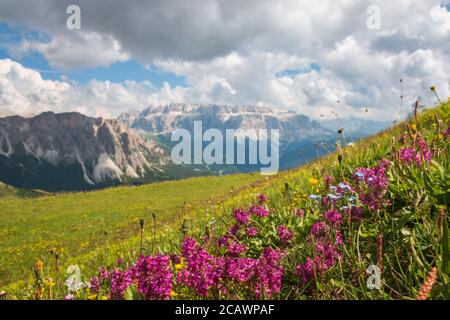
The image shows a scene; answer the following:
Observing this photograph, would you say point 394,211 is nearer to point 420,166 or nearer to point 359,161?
point 420,166

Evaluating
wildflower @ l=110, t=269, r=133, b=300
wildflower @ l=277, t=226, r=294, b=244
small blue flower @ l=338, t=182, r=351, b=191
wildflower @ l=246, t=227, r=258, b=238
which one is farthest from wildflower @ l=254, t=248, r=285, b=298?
small blue flower @ l=338, t=182, r=351, b=191

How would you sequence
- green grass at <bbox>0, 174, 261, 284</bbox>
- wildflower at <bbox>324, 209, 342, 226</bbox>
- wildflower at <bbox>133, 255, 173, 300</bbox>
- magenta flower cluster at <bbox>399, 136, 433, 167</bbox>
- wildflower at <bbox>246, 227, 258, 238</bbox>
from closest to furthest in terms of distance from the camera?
wildflower at <bbox>133, 255, 173, 300</bbox>, wildflower at <bbox>324, 209, 342, 226</bbox>, magenta flower cluster at <bbox>399, 136, 433, 167</bbox>, wildflower at <bbox>246, 227, 258, 238</bbox>, green grass at <bbox>0, 174, 261, 284</bbox>

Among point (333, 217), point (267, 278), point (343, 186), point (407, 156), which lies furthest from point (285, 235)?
point (407, 156)

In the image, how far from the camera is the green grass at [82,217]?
20.9 m

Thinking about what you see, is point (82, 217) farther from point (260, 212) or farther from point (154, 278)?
point (154, 278)

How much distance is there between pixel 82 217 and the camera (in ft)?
101

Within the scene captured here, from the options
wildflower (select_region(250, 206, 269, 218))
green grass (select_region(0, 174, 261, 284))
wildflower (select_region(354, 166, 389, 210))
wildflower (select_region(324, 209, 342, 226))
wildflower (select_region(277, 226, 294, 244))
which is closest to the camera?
wildflower (select_region(324, 209, 342, 226))

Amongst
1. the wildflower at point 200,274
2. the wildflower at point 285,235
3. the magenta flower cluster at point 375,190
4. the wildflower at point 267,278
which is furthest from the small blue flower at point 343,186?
the wildflower at point 200,274

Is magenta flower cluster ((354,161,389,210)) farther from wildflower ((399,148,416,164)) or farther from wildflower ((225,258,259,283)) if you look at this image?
wildflower ((225,258,259,283))

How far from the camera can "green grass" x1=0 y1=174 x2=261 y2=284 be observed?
2089 centimetres

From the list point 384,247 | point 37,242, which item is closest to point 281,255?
point 384,247

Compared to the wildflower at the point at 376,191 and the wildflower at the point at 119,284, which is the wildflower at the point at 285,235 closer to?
the wildflower at the point at 376,191

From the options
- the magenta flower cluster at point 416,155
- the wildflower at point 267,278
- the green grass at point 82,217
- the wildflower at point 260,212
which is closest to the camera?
the wildflower at point 267,278
